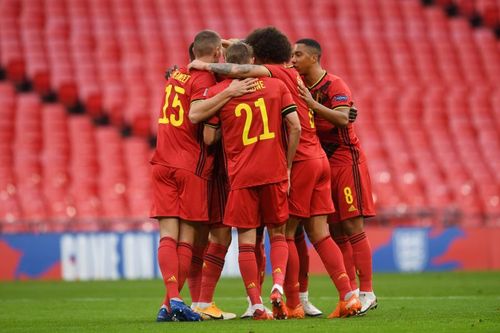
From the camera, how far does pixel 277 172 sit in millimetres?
7191

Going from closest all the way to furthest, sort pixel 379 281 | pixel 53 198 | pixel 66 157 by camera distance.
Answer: pixel 379 281, pixel 53 198, pixel 66 157

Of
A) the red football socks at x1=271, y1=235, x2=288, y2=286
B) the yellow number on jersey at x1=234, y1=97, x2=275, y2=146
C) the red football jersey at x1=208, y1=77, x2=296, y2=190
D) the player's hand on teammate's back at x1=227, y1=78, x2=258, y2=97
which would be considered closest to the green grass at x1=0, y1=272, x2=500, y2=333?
the red football socks at x1=271, y1=235, x2=288, y2=286

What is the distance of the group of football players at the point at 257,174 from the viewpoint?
283 inches

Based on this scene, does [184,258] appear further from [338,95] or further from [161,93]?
[161,93]

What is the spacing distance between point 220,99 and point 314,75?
1.06m

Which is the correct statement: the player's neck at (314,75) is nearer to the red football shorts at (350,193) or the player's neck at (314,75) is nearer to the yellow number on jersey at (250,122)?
the red football shorts at (350,193)

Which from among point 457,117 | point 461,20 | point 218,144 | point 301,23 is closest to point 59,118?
point 301,23

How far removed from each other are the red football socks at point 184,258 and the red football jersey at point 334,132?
4.47 ft

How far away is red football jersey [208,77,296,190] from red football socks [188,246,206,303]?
89 cm

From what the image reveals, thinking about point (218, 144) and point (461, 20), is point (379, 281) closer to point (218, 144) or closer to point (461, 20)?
point (218, 144)

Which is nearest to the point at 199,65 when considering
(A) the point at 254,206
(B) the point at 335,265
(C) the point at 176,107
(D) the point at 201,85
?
(D) the point at 201,85

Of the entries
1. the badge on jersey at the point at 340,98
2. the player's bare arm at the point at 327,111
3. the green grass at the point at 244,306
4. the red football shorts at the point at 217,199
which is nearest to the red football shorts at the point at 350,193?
the player's bare arm at the point at 327,111

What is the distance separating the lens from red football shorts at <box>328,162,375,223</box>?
26.0ft

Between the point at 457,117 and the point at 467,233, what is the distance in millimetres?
4991
